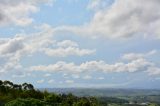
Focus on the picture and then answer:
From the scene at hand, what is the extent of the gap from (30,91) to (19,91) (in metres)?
5.23

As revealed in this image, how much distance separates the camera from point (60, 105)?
150625 millimetres

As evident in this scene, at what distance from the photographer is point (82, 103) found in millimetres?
148875

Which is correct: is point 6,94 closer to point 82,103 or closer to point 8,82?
point 8,82

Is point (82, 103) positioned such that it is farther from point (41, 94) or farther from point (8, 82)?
point (8, 82)

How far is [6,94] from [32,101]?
2593 inches

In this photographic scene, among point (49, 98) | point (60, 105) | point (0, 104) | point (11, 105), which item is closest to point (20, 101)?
point (11, 105)

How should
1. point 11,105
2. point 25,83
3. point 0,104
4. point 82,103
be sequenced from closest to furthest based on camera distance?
1. point 11,105
2. point 0,104
3. point 82,103
4. point 25,83

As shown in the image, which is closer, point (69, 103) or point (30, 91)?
point (69, 103)

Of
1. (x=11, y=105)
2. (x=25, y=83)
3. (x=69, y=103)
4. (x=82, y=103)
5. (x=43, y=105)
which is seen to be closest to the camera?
(x=11, y=105)

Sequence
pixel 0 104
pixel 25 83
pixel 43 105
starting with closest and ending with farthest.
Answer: pixel 43 105 → pixel 0 104 → pixel 25 83

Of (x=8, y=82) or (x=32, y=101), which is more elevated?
(x=8, y=82)

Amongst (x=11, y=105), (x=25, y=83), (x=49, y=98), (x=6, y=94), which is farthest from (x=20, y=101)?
(x=25, y=83)

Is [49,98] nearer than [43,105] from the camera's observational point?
No

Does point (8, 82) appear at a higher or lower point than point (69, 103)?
higher
